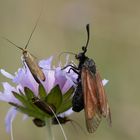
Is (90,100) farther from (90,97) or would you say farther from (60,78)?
(60,78)

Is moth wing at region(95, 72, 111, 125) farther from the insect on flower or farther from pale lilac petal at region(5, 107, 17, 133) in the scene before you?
pale lilac petal at region(5, 107, 17, 133)

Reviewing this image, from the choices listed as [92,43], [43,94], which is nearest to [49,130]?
[43,94]

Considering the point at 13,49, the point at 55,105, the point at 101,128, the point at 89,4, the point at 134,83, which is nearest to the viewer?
the point at 55,105

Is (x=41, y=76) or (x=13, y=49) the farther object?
(x=13, y=49)

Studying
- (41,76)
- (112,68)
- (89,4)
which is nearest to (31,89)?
(41,76)

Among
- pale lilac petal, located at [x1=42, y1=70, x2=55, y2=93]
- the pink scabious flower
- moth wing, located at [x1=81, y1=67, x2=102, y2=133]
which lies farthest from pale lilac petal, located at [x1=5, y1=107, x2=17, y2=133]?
moth wing, located at [x1=81, y1=67, x2=102, y2=133]

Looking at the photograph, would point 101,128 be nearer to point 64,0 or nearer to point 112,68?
point 112,68

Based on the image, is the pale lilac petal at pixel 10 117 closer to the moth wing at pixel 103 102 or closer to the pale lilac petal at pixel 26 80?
the pale lilac petal at pixel 26 80
